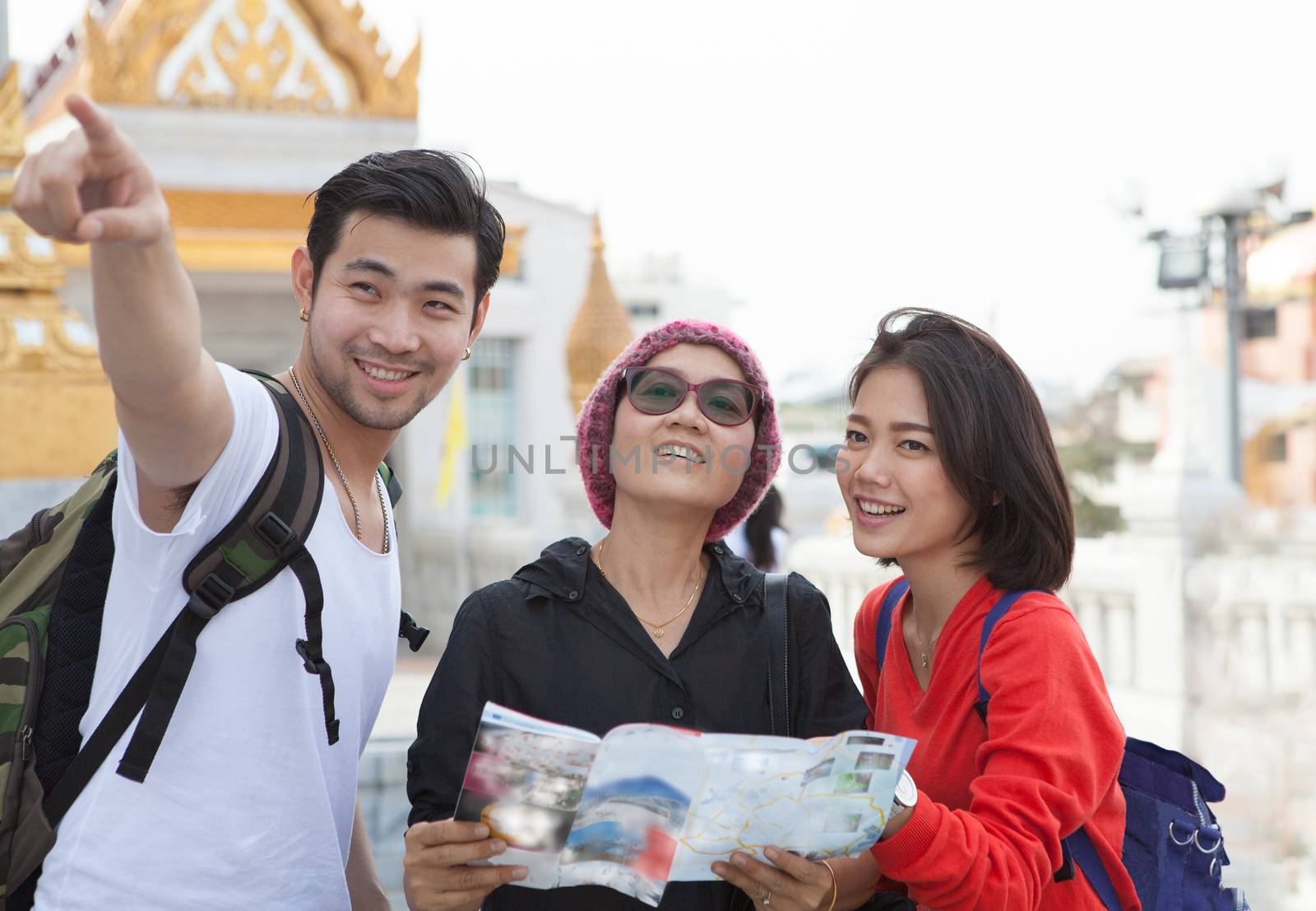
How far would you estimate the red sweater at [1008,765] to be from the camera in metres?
1.70

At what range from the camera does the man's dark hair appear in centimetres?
203

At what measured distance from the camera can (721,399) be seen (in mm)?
2053

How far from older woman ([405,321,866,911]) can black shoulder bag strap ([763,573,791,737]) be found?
12mm

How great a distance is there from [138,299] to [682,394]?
0.86 meters

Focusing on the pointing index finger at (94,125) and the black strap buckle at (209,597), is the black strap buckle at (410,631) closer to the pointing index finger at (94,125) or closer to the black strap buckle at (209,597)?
the black strap buckle at (209,597)

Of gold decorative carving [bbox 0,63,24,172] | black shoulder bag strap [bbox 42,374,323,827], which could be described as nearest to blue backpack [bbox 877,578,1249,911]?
black shoulder bag strap [bbox 42,374,323,827]

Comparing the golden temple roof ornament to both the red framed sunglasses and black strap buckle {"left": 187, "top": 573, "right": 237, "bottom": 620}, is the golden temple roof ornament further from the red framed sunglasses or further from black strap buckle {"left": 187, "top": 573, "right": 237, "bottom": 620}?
black strap buckle {"left": 187, "top": 573, "right": 237, "bottom": 620}

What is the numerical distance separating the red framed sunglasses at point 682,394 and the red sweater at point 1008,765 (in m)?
0.49

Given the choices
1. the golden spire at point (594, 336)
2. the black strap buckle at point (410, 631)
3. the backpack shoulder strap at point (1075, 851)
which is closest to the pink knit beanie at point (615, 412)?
the black strap buckle at point (410, 631)

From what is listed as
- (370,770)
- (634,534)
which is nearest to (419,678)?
(370,770)

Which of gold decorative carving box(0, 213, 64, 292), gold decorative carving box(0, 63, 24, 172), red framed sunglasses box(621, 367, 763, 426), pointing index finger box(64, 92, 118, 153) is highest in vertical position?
gold decorative carving box(0, 63, 24, 172)

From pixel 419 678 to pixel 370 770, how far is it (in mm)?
6500

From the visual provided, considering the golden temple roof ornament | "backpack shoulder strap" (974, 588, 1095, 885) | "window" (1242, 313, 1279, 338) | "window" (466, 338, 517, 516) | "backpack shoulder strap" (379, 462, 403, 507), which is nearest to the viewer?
"backpack shoulder strap" (974, 588, 1095, 885)

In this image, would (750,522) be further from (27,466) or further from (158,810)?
(158,810)
